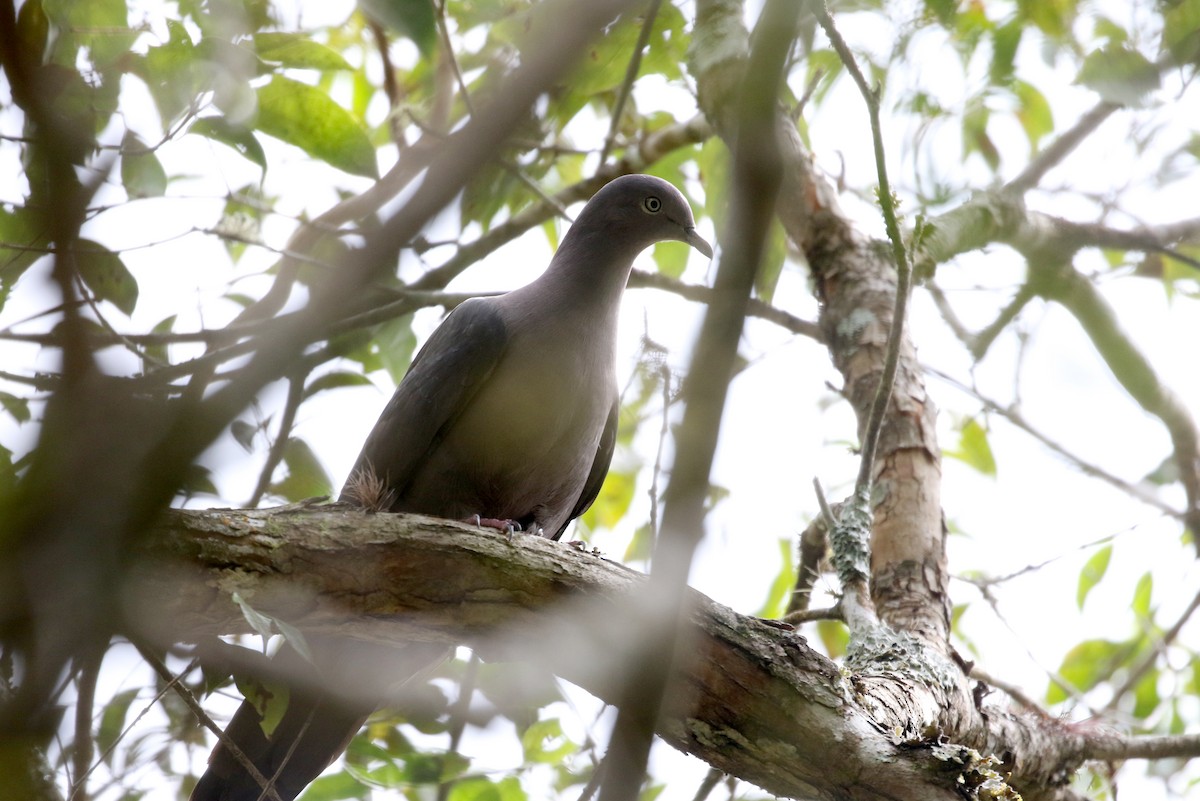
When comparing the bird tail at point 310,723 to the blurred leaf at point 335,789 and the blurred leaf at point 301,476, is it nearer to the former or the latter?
the blurred leaf at point 335,789

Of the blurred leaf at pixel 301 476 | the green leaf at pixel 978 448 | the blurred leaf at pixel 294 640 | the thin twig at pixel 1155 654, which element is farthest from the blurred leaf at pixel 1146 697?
the blurred leaf at pixel 294 640

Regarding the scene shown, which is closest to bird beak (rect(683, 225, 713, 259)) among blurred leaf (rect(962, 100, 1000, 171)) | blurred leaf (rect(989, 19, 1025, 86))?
blurred leaf (rect(962, 100, 1000, 171))

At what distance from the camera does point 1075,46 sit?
2264 mm

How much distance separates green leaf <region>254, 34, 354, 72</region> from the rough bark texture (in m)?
1.39

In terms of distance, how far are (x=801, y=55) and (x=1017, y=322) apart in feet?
5.35

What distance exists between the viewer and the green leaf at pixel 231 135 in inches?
116

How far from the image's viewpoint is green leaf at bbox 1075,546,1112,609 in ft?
15.8

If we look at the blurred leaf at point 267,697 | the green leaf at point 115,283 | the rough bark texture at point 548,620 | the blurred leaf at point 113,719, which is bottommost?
the blurred leaf at point 113,719

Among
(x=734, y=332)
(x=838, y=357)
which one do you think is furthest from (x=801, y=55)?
(x=838, y=357)

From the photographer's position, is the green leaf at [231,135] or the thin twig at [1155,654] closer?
the green leaf at [231,135]

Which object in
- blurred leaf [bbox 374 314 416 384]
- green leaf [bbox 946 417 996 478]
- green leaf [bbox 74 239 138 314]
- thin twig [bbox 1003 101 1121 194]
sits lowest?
green leaf [bbox 74 239 138 314]

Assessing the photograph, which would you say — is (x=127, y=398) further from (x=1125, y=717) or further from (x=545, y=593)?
(x=1125, y=717)

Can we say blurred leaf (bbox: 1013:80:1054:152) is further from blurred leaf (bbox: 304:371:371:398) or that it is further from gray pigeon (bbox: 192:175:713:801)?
blurred leaf (bbox: 304:371:371:398)

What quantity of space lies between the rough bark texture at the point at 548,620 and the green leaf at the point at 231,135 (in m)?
1.06
